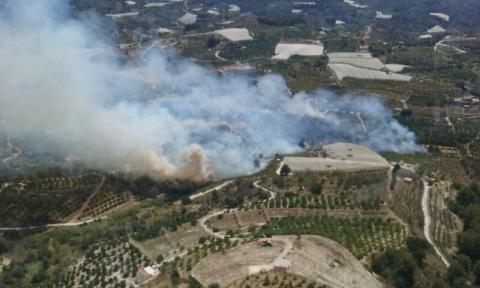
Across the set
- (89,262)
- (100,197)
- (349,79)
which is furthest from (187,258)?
(349,79)

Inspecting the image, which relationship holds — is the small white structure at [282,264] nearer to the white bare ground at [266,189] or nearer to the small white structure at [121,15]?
the white bare ground at [266,189]

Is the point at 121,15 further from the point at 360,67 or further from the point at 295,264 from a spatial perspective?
the point at 295,264

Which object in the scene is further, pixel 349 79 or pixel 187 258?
pixel 349 79

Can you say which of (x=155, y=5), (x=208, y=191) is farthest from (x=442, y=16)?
(x=208, y=191)

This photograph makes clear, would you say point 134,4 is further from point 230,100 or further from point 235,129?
point 235,129

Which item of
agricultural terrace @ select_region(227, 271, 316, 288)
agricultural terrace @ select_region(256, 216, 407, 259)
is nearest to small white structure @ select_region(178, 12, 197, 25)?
agricultural terrace @ select_region(256, 216, 407, 259)

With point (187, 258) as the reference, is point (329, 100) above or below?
below

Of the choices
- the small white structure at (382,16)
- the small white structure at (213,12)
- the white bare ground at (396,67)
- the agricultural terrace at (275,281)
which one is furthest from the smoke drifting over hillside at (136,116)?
the small white structure at (382,16)
